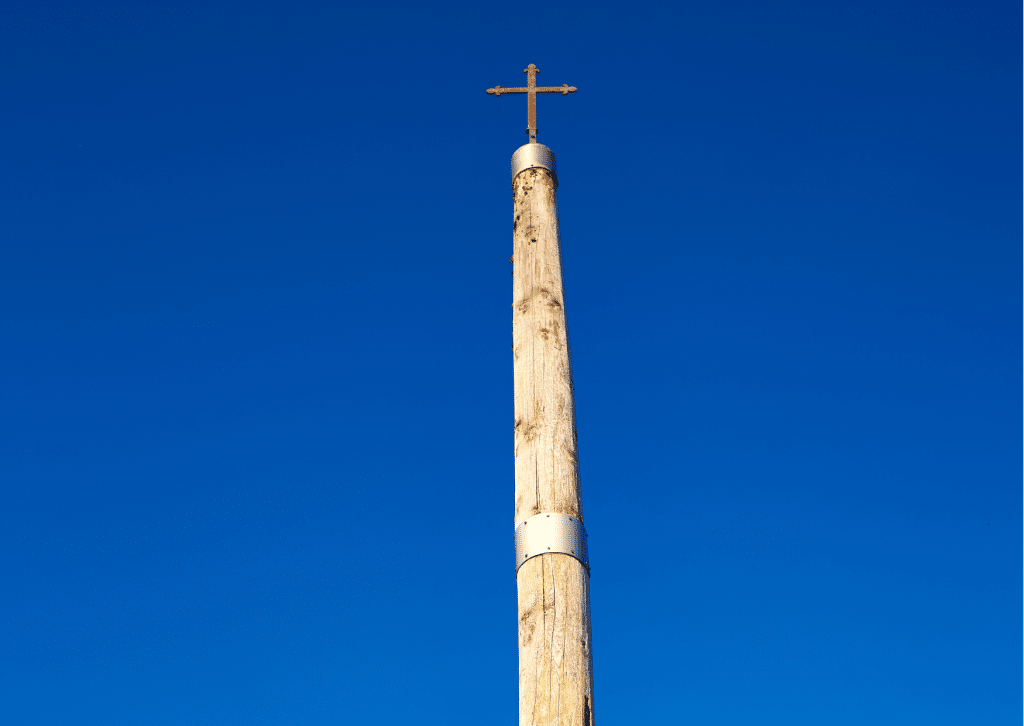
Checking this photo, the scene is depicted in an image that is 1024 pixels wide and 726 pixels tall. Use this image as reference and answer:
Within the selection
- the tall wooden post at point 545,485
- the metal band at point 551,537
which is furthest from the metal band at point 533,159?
the metal band at point 551,537

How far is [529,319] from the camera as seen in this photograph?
486 centimetres

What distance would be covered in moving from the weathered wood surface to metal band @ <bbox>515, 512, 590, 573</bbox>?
0.03 meters

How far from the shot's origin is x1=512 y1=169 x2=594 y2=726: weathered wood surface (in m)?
4.00

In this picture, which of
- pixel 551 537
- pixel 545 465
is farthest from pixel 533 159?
pixel 551 537

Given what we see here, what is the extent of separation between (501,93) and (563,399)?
7.11 feet

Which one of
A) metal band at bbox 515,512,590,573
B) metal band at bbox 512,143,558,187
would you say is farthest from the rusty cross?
metal band at bbox 515,512,590,573

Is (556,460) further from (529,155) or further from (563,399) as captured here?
(529,155)

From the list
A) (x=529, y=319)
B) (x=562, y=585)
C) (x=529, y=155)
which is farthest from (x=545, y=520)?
(x=529, y=155)

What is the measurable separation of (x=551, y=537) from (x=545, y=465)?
0.35 m

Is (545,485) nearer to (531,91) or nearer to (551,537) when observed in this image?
(551,537)

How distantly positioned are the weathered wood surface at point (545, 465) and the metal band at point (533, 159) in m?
0.04

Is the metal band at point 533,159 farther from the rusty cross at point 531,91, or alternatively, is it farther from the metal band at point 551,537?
the metal band at point 551,537

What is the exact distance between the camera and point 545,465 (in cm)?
446

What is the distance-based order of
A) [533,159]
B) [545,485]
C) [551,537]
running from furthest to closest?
[533,159]
[545,485]
[551,537]
